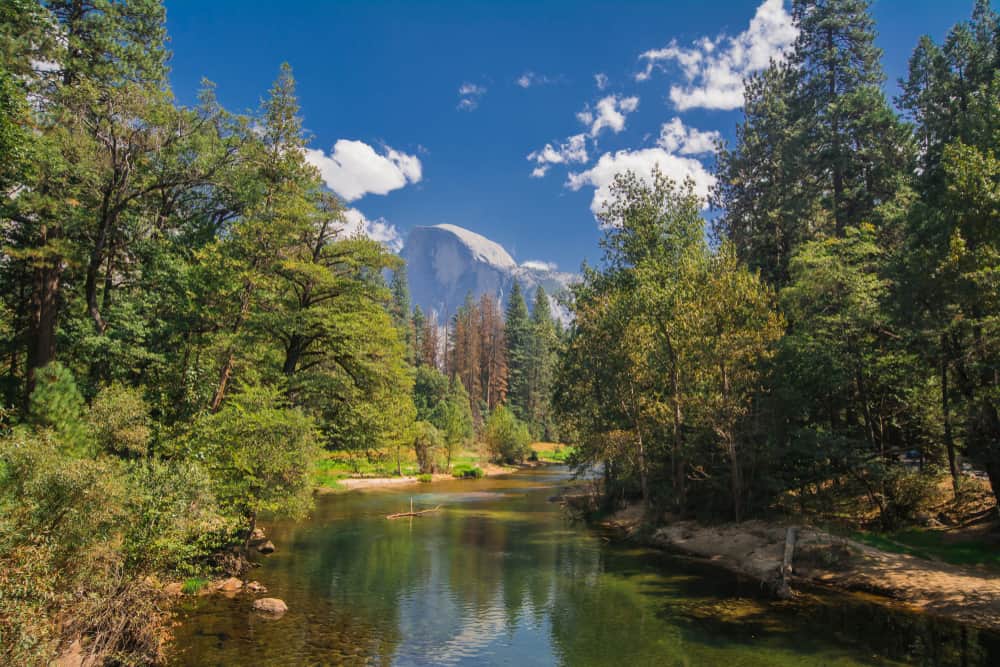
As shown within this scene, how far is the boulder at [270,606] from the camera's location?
19219mm

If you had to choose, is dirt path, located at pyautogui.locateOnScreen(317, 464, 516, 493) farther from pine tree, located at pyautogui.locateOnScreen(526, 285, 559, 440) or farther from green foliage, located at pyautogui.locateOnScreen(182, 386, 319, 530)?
pine tree, located at pyautogui.locateOnScreen(526, 285, 559, 440)

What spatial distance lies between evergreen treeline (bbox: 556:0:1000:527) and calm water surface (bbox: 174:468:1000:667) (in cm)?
781

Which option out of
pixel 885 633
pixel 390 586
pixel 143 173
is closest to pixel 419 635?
pixel 390 586

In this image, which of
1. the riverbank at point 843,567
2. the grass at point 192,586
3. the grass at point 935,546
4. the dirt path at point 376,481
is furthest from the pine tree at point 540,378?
the grass at point 192,586

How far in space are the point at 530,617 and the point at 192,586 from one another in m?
12.5

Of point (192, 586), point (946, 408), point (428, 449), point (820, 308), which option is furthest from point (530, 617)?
point (428, 449)

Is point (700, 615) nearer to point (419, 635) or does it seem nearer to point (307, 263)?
point (419, 635)

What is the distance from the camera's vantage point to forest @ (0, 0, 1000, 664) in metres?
17.8

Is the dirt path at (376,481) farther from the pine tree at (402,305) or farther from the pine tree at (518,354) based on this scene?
the pine tree at (518,354)

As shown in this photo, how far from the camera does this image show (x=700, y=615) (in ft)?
64.7

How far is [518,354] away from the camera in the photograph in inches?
5059

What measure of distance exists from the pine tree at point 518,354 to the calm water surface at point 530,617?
9170 cm

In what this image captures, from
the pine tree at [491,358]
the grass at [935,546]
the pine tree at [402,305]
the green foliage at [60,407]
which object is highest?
the pine tree at [402,305]

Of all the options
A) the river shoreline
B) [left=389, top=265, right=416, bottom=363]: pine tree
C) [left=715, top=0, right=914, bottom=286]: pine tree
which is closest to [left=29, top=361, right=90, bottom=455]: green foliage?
the river shoreline
